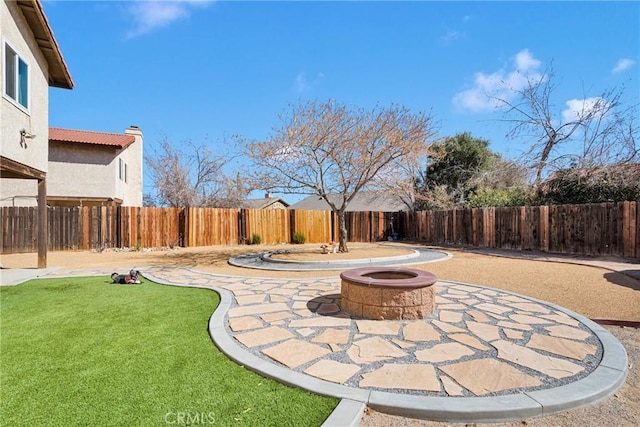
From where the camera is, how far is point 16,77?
24.6 feet

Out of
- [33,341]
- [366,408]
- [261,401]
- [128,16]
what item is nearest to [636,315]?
[366,408]

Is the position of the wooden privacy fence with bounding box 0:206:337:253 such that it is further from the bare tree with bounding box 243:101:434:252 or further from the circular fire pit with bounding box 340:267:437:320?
the circular fire pit with bounding box 340:267:437:320

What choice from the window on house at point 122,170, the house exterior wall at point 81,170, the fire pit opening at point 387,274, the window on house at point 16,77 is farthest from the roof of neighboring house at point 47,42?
the window on house at point 122,170

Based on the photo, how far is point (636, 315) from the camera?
4.84 metres

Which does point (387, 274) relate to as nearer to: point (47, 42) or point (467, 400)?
point (467, 400)

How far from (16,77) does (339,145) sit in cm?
853

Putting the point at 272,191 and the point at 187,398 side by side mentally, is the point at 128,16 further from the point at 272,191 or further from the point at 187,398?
the point at 187,398

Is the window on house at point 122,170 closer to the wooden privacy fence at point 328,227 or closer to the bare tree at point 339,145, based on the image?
the wooden privacy fence at point 328,227

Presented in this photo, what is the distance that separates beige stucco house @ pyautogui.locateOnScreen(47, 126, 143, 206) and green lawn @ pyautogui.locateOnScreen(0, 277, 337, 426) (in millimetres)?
15588

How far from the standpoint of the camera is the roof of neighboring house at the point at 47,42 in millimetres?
7668

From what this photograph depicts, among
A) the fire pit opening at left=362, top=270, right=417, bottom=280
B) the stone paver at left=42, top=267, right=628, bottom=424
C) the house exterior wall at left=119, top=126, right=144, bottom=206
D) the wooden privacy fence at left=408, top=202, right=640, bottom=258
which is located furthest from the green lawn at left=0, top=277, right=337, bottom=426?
the house exterior wall at left=119, top=126, right=144, bottom=206

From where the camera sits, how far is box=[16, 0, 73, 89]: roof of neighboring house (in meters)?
7.67

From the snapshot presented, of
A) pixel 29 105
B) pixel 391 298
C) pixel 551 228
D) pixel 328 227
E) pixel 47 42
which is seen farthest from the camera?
pixel 328 227

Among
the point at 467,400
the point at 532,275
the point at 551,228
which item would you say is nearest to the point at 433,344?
the point at 467,400
